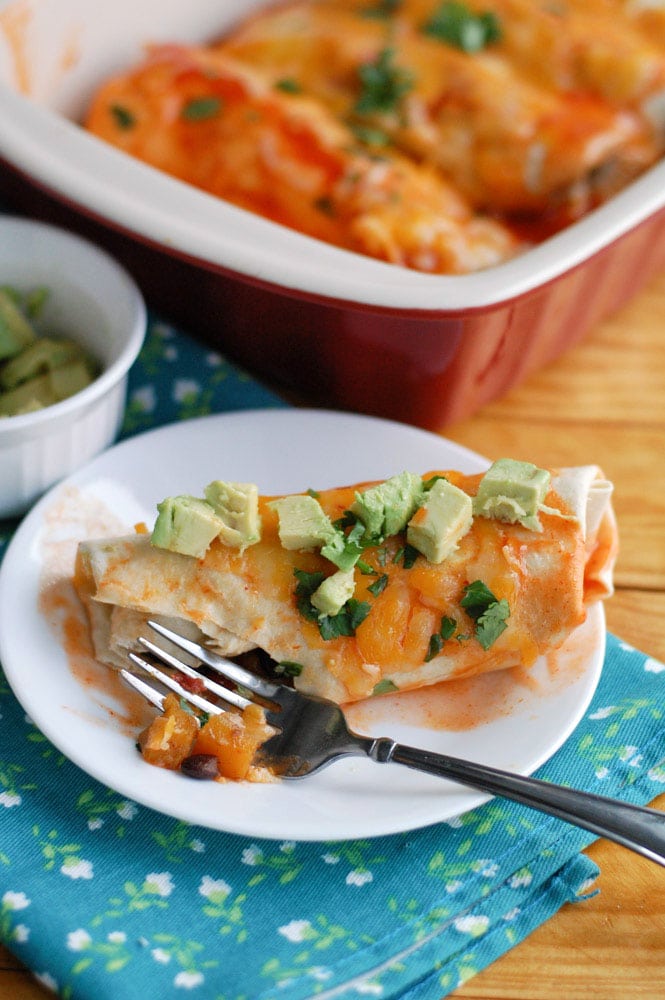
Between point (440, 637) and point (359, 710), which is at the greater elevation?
point (440, 637)

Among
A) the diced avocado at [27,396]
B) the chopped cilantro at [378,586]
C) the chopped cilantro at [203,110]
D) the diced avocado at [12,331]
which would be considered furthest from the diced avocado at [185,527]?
the chopped cilantro at [203,110]

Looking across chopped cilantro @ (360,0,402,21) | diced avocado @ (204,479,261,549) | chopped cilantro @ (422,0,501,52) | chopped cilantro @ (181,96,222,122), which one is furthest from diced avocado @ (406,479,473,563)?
chopped cilantro @ (360,0,402,21)

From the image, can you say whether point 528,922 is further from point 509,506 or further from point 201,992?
point 509,506

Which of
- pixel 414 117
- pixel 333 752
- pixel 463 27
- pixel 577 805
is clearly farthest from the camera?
pixel 463 27

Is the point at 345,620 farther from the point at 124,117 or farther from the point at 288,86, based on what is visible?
the point at 288,86

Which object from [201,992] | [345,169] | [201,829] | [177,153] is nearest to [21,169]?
[177,153]

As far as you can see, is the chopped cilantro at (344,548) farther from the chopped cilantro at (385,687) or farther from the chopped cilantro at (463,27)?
the chopped cilantro at (463,27)

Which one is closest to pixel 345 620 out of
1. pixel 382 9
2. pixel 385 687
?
pixel 385 687
